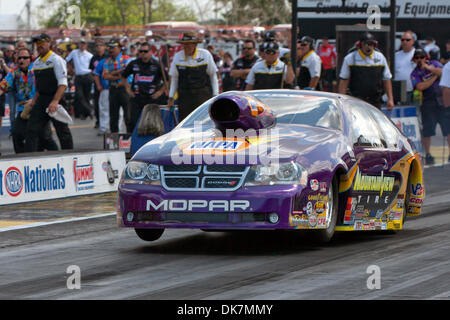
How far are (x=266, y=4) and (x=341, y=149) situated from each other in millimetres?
65349

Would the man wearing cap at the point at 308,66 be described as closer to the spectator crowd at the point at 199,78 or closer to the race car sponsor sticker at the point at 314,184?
the spectator crowd at the point at 199,78

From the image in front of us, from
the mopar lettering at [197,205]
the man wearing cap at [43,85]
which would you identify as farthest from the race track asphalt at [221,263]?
the man wearing cap at [43,85]

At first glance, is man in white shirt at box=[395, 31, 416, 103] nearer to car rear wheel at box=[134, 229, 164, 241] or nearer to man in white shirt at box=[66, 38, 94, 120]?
man in white shirt at box=[66, 38, 94, 120]

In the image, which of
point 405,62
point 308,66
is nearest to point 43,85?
point 308,66

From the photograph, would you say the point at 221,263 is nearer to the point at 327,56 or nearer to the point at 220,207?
the point at 220,207

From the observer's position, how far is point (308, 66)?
19688 mm

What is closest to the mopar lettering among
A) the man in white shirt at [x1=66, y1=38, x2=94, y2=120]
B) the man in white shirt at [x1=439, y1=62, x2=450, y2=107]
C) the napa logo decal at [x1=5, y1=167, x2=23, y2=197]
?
the napa logo decal at [x1=5, y1=167, x2=23, y2=197]

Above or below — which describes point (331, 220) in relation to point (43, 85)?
below

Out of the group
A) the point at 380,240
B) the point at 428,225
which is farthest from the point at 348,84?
the point at 380,240

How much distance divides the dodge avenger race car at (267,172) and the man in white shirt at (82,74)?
18548 millimetres

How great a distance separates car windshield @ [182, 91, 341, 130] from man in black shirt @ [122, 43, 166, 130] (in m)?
8.93

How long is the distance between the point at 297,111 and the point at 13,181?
171 inches

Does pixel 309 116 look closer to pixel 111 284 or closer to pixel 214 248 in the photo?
pixel 214 248

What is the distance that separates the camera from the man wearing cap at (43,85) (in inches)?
627
